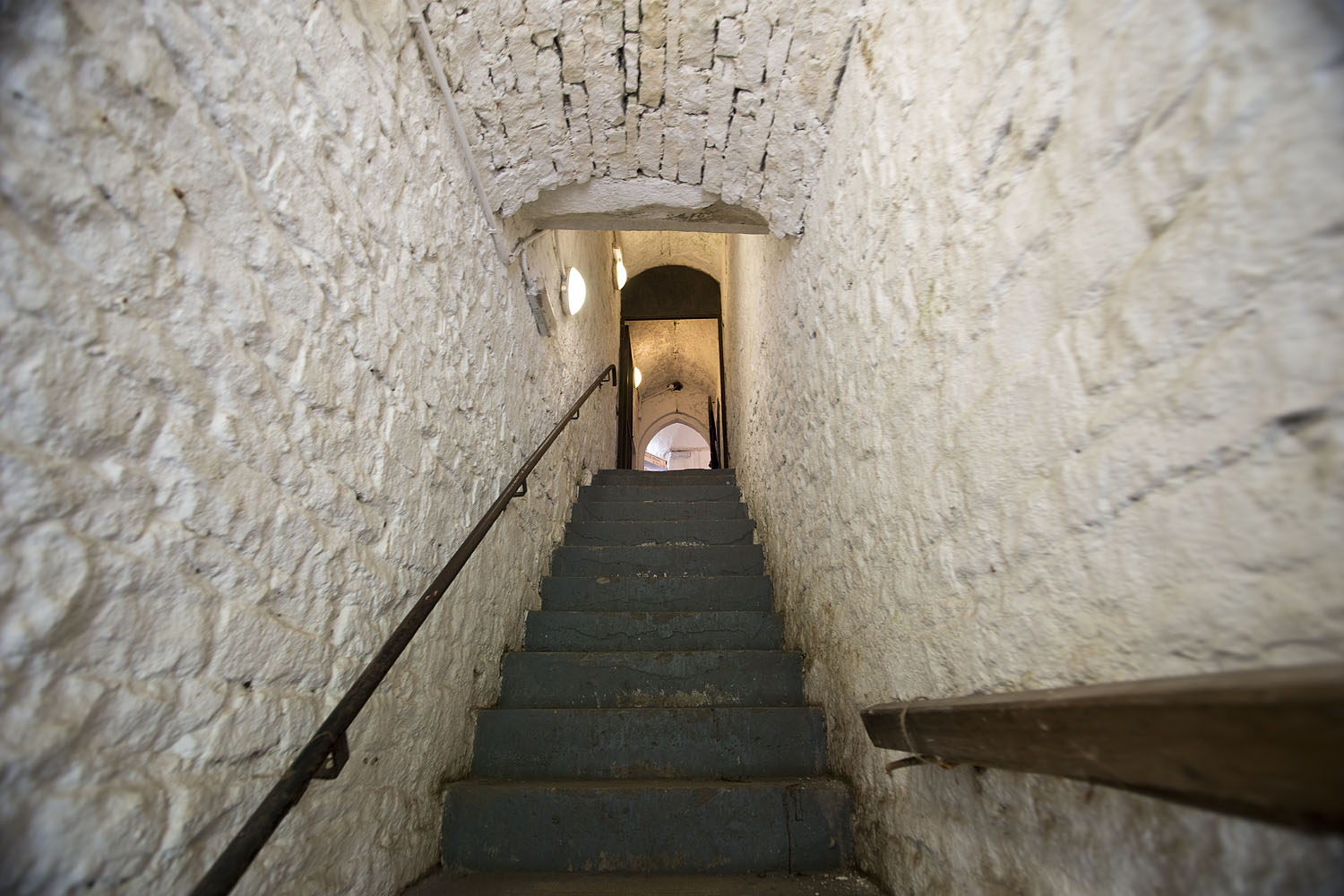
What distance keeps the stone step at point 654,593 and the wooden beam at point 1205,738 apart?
1.99m

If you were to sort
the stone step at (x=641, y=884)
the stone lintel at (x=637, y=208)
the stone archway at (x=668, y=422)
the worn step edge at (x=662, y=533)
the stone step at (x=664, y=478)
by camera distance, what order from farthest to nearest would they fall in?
the stone archway at (x=668, y=422), the stone step at (x=664, y=478), the worn step edge at (x=662, y=533), the stone lintel at (x=637, y=208), the stone step at (x=641, y=884)

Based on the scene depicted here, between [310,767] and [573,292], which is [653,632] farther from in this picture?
[573,292]

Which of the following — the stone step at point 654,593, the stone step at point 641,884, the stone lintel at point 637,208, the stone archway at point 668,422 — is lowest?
the stone step at point 641,884

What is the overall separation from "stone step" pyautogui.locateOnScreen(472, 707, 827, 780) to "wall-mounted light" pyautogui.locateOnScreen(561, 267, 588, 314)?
2336 millimetres

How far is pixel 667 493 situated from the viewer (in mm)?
4059

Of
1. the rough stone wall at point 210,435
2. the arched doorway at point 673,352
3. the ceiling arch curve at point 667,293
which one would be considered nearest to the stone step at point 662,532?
the rough stone wall at point 210,435

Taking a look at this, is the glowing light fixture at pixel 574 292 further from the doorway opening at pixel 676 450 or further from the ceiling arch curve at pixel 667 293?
the doorway opening at pixel 676 450

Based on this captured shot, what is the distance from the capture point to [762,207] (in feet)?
7.33

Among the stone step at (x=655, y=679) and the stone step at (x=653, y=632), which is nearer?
the stone step at (x=655, y=679)

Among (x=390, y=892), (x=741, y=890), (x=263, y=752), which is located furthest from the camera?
(x=741, y=890)

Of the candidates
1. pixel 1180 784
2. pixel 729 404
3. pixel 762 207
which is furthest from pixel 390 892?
pixel 729 404

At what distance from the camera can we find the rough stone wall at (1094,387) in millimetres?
480

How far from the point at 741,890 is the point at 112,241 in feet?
5.98

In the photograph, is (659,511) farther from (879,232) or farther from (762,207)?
(879,232)
